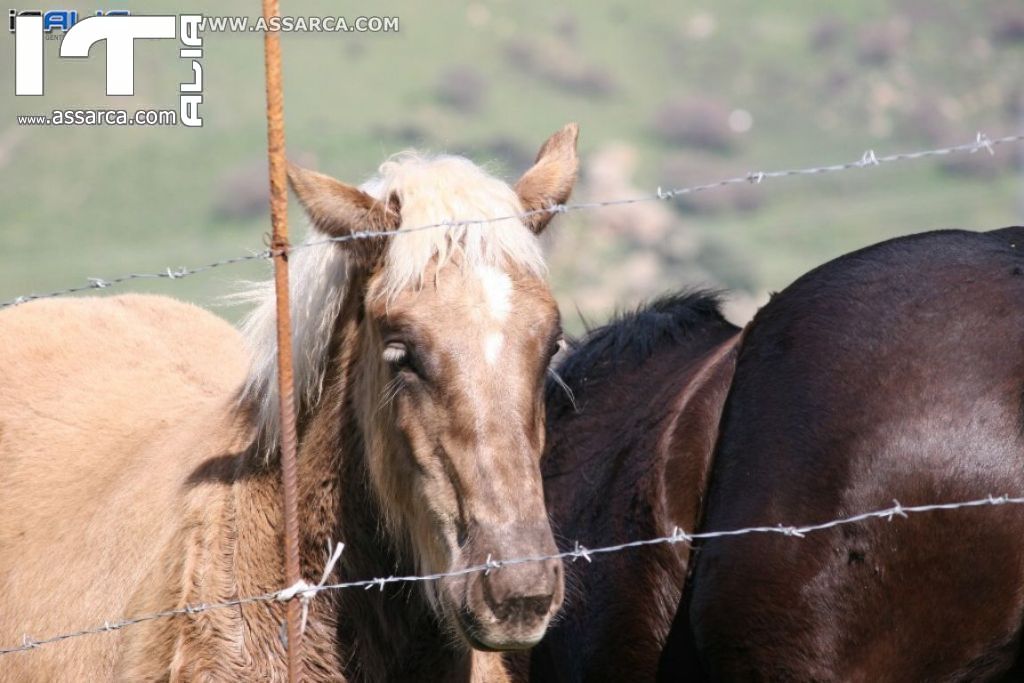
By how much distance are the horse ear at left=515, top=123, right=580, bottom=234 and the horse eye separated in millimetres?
535

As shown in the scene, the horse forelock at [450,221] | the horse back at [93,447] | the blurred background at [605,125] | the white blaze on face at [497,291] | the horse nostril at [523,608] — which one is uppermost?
the blurred background at [605,125]

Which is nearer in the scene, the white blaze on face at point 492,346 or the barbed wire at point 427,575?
the white blaze on face at point 492,346

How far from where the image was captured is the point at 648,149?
6072cm

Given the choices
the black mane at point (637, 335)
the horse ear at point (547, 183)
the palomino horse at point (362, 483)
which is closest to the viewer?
the palomino horse at point (362, 483)

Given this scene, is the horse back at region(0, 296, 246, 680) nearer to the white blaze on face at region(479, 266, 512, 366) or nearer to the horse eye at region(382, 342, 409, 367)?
the horse eye at region(382, 342, 409, 367)

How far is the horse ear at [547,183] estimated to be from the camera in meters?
3.21

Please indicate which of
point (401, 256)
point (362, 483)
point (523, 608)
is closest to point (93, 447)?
point (362, 483)

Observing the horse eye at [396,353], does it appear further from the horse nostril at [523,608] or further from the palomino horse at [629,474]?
the palomino horse at [629,474]

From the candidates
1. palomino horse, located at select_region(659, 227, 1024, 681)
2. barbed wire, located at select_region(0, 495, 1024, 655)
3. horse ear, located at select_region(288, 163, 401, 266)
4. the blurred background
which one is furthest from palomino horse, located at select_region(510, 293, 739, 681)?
the blurred background

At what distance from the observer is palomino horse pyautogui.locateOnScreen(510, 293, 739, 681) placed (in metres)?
3.66

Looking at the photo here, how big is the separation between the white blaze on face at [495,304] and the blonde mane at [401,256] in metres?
0.04

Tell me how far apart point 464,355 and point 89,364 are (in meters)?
2.23

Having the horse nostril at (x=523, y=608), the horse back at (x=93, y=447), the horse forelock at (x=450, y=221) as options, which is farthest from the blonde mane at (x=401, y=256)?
the horse nostril at (x=523, y=608)

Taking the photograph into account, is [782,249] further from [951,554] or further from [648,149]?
[951,554]
